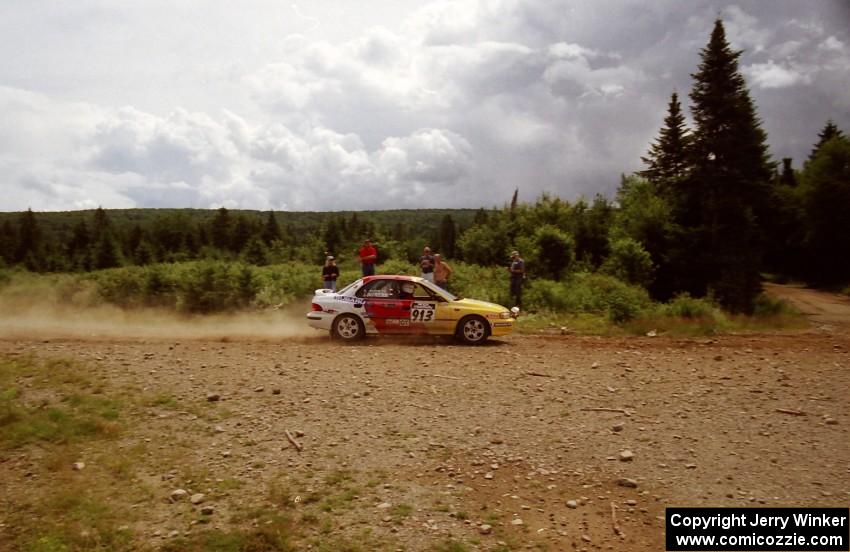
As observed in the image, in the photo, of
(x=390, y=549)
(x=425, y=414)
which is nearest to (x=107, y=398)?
(x=425, y=414)

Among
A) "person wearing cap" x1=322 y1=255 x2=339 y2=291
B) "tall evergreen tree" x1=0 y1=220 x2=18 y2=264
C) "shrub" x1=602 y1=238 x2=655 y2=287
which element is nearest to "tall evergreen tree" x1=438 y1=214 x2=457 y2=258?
"shrub" x1=602 y1=238 x2=655 y2=287

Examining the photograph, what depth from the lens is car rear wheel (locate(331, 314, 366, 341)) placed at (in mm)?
12805

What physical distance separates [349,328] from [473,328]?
2766 mm

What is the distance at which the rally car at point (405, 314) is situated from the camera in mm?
12727

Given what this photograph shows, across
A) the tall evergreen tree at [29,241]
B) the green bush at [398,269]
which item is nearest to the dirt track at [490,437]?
the green bush at [398,269]

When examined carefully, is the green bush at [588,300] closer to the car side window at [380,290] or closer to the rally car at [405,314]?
the rally car at [405,314]

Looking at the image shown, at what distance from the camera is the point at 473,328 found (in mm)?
12734

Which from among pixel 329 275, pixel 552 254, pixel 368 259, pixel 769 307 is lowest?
pixel 769 307

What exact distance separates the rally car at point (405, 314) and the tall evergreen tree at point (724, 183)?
2295 centimetres

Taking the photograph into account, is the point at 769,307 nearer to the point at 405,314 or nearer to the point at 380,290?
the point at 405,314

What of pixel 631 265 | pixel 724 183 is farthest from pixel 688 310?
pixel 724 183

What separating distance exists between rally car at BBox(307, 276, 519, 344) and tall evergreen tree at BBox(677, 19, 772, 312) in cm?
2295

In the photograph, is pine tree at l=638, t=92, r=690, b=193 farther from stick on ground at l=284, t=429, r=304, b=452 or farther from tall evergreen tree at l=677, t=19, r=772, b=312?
stick on ground at l=284, t=429, r=304, b=452

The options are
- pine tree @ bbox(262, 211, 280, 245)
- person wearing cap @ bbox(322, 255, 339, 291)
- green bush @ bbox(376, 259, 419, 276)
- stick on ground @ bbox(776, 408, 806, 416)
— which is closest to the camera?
stick on ground @ bbox(776, 408, 806, 416)
